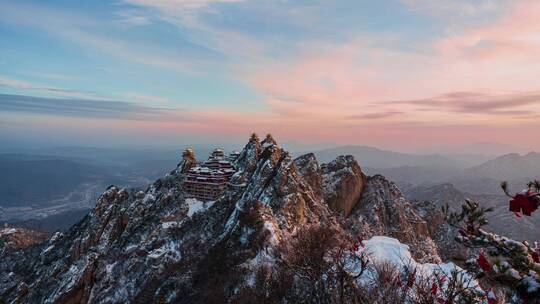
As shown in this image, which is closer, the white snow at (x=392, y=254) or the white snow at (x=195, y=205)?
the white snow at (x=392, y=254)

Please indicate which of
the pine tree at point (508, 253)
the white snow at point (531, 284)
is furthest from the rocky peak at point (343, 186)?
the white snow at point (531, 284)

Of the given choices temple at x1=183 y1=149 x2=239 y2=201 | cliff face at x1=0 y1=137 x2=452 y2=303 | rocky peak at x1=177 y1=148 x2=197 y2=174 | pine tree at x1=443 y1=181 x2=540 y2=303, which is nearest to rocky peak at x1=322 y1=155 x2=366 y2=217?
cliff face at x1=0 y1=137 x2=452 y2=303

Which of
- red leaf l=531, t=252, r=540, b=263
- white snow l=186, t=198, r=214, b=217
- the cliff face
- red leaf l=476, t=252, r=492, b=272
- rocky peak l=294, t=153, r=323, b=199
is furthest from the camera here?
rocky peak l=294, t=153, r=323, b=199

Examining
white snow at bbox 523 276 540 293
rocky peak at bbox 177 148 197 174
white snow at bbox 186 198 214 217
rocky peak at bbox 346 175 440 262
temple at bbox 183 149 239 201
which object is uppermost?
white snow at bbox 523 276 540 293

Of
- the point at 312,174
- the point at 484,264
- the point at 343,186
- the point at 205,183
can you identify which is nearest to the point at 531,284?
the point at 484,264

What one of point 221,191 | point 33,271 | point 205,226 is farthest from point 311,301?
point 33,271

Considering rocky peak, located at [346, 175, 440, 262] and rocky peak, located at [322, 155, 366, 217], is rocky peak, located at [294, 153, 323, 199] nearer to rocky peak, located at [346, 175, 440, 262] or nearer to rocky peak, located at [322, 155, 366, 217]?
rocky peak, located at [322, 155, 366, 217]

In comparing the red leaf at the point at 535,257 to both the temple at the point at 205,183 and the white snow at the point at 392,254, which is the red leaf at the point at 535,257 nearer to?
the white snow at the point at 392,254

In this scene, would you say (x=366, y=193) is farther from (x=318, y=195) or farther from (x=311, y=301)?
(x=311, y=301)

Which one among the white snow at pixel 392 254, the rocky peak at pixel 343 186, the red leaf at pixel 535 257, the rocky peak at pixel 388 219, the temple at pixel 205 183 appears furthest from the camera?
the rocky peak at pixel 343 186
